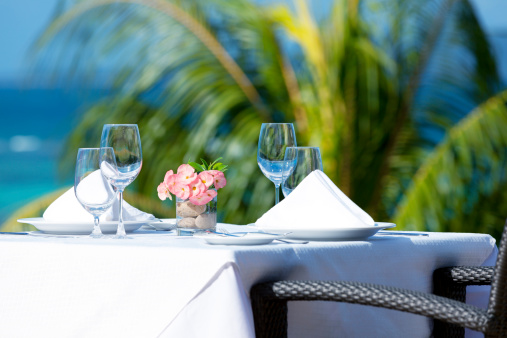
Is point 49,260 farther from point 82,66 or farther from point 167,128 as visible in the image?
point 82,66

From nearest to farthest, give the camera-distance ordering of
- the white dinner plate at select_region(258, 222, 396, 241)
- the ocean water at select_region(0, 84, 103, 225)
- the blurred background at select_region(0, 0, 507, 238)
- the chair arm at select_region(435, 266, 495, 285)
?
the white dinner plate at select_region(258, 222, 396, 241)
the chair arm at select_region(435, 266, 495, 285)
the blurred background at select_region(0, 0, 507, 238)
the ocean water at select_region(0, 84, 103, 225)

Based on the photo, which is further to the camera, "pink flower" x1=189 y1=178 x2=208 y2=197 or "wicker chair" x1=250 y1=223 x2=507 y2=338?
"pink flower" x1=189 y1=178 x2=208 y2=197

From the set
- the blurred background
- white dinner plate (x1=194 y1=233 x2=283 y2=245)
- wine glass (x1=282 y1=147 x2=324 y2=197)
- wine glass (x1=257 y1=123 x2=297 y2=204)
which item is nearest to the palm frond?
the blurred background

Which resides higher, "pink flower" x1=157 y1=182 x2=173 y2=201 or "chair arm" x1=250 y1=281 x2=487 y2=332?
"pink flower" x1=157 y1=182 x2=173 y2=201

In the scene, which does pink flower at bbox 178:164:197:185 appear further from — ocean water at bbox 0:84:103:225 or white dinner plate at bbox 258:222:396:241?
ocean water at bbox 0:84:103:225

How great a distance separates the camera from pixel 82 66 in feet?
19.9

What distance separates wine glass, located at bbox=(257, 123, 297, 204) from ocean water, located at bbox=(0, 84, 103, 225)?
38.1ft

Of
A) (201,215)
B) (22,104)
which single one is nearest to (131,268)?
(201,215)

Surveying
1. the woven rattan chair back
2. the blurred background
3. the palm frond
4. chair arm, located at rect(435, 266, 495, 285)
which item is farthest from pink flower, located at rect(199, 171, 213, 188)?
the blurred background

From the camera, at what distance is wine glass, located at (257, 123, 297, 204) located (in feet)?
7.69

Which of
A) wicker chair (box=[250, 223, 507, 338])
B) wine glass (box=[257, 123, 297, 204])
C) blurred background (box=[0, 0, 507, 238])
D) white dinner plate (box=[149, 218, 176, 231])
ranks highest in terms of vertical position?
blurred background (box=[0, 0, 507, 238])

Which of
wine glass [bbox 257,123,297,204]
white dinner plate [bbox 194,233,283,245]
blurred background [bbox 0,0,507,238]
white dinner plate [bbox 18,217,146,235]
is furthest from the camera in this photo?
blurred background [bbox 0,0,507,238]

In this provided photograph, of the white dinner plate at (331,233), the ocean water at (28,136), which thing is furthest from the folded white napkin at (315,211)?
the ocean water at (28,136)

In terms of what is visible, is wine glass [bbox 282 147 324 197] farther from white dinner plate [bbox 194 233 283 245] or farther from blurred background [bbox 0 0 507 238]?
blurred background [bbox 0 0 507 238]
